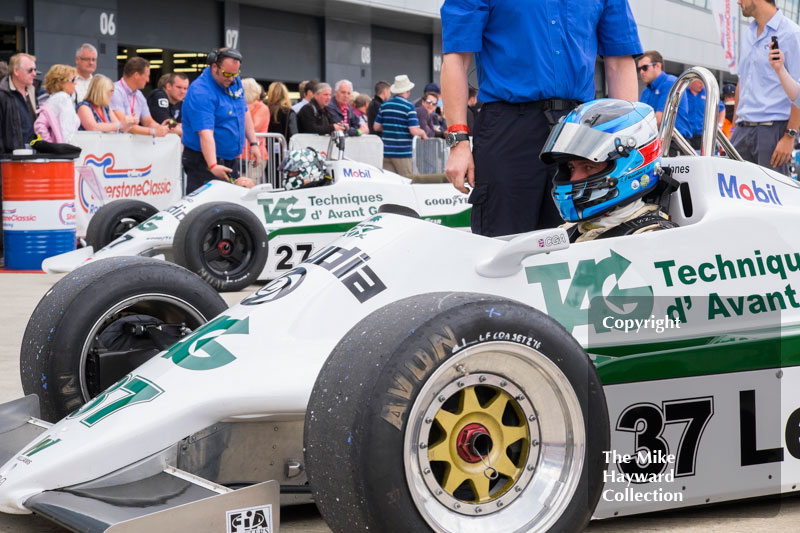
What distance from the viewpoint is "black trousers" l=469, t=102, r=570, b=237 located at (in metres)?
4.41

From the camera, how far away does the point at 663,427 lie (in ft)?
10.8

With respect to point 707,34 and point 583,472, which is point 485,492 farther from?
point 707,34

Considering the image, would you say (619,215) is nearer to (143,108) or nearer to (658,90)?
(658,90)

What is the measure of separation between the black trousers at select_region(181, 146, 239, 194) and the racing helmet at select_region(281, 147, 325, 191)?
48 centimetres

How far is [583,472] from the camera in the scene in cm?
276

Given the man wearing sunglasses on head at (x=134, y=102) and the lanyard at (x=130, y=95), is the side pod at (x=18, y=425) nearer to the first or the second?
the man wearing sunglasses on head at (x=134, y=102)

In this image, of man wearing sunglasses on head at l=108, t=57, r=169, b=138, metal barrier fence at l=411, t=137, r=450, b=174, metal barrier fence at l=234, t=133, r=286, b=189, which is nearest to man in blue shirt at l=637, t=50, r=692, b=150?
metal barrier fence at l=234, t=133, r=286, b=189

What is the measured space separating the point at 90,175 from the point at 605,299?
361 inches

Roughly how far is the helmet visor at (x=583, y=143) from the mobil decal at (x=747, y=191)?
419 millimetres

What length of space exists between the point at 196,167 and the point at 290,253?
107 cm

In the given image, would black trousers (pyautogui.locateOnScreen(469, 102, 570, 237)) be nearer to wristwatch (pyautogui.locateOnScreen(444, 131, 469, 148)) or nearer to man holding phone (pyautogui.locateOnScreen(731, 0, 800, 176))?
wristwatch (pyautogui.locateOnScreen(444, 131, 469, 148))

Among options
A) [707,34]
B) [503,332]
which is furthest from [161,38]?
[707,34]

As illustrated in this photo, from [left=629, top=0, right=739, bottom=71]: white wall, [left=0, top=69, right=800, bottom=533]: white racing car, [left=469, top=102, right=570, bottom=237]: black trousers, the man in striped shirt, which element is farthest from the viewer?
[left=629, top=0, right=739, bottom=71]: white wall

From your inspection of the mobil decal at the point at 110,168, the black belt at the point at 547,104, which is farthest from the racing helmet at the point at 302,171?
the black belt at the point at 547,104
